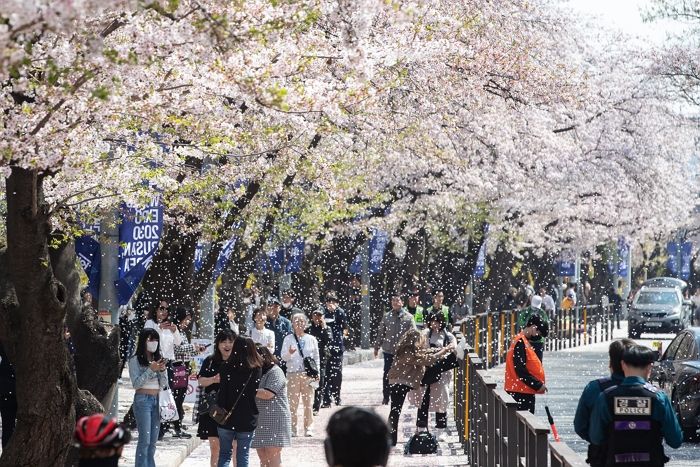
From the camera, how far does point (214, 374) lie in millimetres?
13344

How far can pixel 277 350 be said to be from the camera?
2127 cm

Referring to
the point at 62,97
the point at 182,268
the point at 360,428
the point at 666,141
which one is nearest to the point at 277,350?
the point at 182,268

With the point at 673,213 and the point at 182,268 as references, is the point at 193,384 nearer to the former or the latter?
the point at 182,268

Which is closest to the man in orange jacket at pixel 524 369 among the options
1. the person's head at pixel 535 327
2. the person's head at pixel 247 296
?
the person's head at pixel 535 327

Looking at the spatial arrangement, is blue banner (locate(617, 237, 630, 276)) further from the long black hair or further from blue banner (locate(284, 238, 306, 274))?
the long black hair

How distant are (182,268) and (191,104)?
879 cm

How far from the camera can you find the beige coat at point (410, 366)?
58.3 feet

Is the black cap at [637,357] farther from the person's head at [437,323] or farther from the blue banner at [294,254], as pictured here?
the blue banner at [294,254]

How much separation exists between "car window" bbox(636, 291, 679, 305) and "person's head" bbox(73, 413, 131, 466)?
159ft

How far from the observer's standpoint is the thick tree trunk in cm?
1136

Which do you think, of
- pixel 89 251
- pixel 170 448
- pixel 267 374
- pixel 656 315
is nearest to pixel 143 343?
pixel 267 374

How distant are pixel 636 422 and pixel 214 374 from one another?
5.40 meters

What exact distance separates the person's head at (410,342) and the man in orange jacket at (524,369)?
2.47 meters

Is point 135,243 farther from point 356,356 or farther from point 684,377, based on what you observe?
point 356,356
